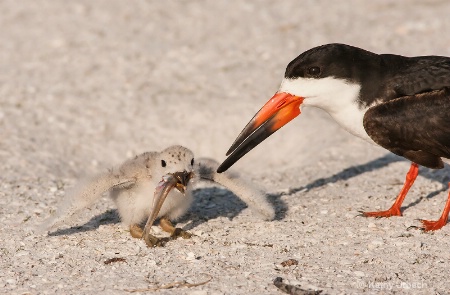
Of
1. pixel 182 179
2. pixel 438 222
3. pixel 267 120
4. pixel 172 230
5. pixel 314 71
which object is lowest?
pixel 172 230

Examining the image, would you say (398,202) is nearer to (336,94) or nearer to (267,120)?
(336,94)

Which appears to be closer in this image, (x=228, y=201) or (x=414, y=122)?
(x=414, y=122)

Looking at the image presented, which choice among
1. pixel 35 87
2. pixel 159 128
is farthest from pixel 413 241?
pixel 35 87

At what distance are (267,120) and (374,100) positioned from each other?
0.81m

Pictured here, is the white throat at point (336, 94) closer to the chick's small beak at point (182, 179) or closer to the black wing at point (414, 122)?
the black wing at point (414, 122)

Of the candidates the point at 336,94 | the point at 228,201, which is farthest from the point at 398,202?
the point at 228,201

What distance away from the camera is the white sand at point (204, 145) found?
5.14m

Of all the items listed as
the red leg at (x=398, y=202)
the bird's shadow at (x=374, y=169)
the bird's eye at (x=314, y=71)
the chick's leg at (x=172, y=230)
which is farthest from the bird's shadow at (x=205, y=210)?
the bird's eye at (x=314, y=71)

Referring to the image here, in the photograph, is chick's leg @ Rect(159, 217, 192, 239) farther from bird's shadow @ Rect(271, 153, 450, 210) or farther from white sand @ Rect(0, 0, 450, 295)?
bird's shadow @ Rect(271, 153, 450, 210)

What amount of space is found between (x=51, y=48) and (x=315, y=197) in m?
5.43

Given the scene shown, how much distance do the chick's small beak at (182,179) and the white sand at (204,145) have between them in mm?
425

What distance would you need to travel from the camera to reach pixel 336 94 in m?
5.74

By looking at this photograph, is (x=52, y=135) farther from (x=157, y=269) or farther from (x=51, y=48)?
(x=157, y=269)

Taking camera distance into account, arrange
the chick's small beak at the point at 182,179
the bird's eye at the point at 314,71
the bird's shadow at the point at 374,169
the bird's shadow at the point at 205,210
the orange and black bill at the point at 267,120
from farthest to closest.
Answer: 1. the bird's shadow at the point at 374,169
2. the bird's shadow at the point at 205,210
3. the orange and black bill at the point at 267,120
4. the bird's eye at the point at 314,71
5. the chick's small beak at the point at 182,179
